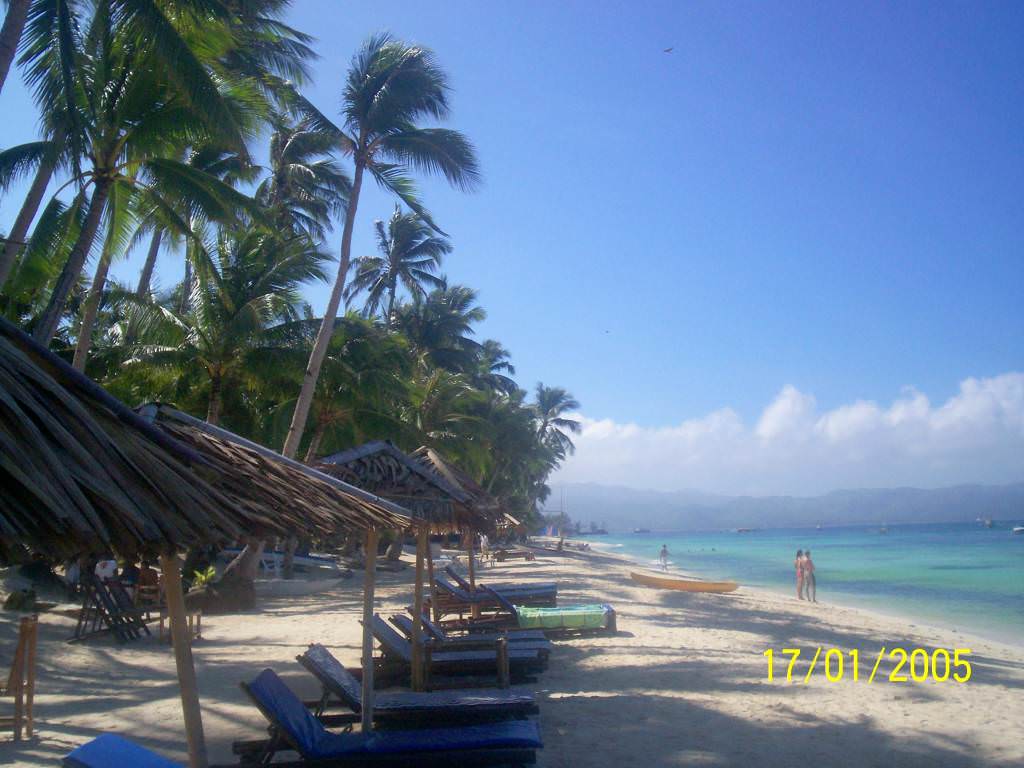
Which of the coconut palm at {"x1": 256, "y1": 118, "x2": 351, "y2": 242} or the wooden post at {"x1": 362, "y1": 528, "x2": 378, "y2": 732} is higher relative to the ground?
the coconut palm at {"x1": 256, "y1": 118, "x2": 351, "y2": 242}

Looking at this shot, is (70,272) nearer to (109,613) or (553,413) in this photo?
(109,613)

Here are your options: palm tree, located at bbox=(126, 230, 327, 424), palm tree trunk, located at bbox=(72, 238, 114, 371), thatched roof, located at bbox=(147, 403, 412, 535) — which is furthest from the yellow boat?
thatched roof, located at bbox=(147, 403, 412, 535)

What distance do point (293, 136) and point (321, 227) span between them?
417 cm

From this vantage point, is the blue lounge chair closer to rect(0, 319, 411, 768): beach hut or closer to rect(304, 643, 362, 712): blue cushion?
rect(304, 643, 362, 712): blue cushion

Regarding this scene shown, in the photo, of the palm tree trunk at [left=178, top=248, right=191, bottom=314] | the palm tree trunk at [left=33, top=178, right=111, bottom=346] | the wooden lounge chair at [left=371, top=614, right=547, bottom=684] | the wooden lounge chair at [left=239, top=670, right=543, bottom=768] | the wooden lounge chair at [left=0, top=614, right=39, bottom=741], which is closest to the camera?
the wooden lounge chair at [left=239, top=670, right=543, bottom=768]

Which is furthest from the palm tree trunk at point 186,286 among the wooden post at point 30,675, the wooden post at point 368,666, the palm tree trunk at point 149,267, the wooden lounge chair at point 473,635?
the wooden post at point 368,666

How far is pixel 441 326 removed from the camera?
31.8 m

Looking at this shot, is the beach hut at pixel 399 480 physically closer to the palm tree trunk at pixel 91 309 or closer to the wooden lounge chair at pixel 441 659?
the wooden lounge chair at pixel 441 659

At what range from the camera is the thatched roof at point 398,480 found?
334 inches

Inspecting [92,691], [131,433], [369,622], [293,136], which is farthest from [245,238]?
[131,433]

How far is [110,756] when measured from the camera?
3.26 m

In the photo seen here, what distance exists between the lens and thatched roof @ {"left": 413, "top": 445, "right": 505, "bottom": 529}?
9.67 meters

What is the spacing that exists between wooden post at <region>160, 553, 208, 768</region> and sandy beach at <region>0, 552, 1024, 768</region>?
178cm

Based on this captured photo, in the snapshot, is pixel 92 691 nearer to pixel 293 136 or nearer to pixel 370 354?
pixel 370 354
